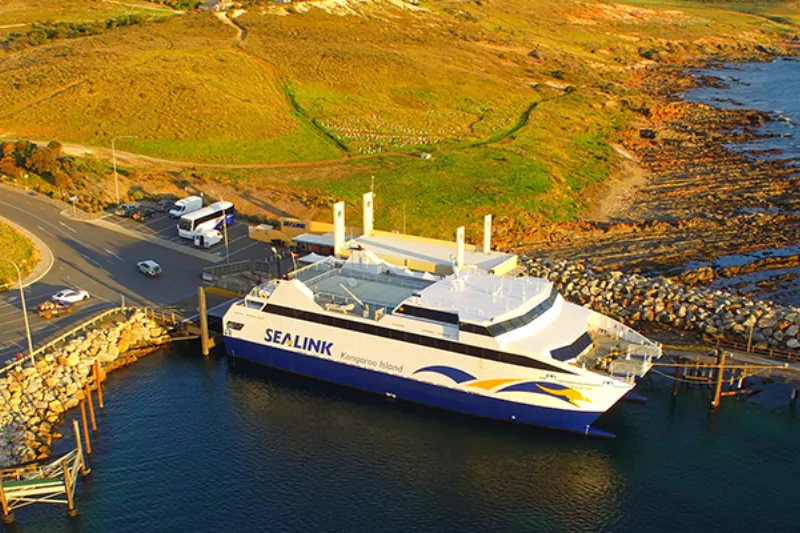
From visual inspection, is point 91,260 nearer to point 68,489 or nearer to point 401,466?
point 68,489

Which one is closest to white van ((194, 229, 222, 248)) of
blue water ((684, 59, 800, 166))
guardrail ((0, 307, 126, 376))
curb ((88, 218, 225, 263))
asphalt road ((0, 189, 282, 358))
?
curb ((88, 218, 225, 263))

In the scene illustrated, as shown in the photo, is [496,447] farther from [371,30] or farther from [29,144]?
[371,30]

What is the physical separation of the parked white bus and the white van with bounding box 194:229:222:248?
623 millimetres

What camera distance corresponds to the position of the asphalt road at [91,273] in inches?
2100

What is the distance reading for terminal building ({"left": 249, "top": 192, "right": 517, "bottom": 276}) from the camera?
58188 millimetres

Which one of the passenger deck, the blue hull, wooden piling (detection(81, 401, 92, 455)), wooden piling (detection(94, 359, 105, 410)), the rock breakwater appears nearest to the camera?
wooden piling (detection(81, 401, 92, 455))

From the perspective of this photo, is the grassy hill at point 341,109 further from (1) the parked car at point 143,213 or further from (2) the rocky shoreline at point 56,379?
(2) the rocky shoreline at point 56,379

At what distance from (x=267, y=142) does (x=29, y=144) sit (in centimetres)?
2739

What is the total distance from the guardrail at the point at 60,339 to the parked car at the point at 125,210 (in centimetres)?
2261

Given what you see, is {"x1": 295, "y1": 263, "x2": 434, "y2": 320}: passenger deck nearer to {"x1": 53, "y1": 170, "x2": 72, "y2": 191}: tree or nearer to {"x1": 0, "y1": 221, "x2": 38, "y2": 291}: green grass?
{"x1": 0, "y1": 221, "x2": 38, "y2": 291}: green grass

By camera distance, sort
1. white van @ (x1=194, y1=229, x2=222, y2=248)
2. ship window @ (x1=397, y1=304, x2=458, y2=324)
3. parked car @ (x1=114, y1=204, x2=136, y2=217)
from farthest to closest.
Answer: parked car @ (x1=114, y1=204, x2=136, y2=217), white van @ (x1=194, y1=229, x2=222, y2=248), ship window @ (x1=397, y1=304, x2=458, y2=324)

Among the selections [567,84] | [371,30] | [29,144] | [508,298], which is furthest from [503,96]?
[508,298]

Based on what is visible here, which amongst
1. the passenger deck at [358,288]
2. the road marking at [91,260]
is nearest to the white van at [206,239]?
the road marking at [91,260]

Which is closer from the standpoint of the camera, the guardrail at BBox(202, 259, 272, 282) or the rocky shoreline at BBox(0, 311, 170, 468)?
the rocky shoreline at BBox(0, 311, 170, 468)
